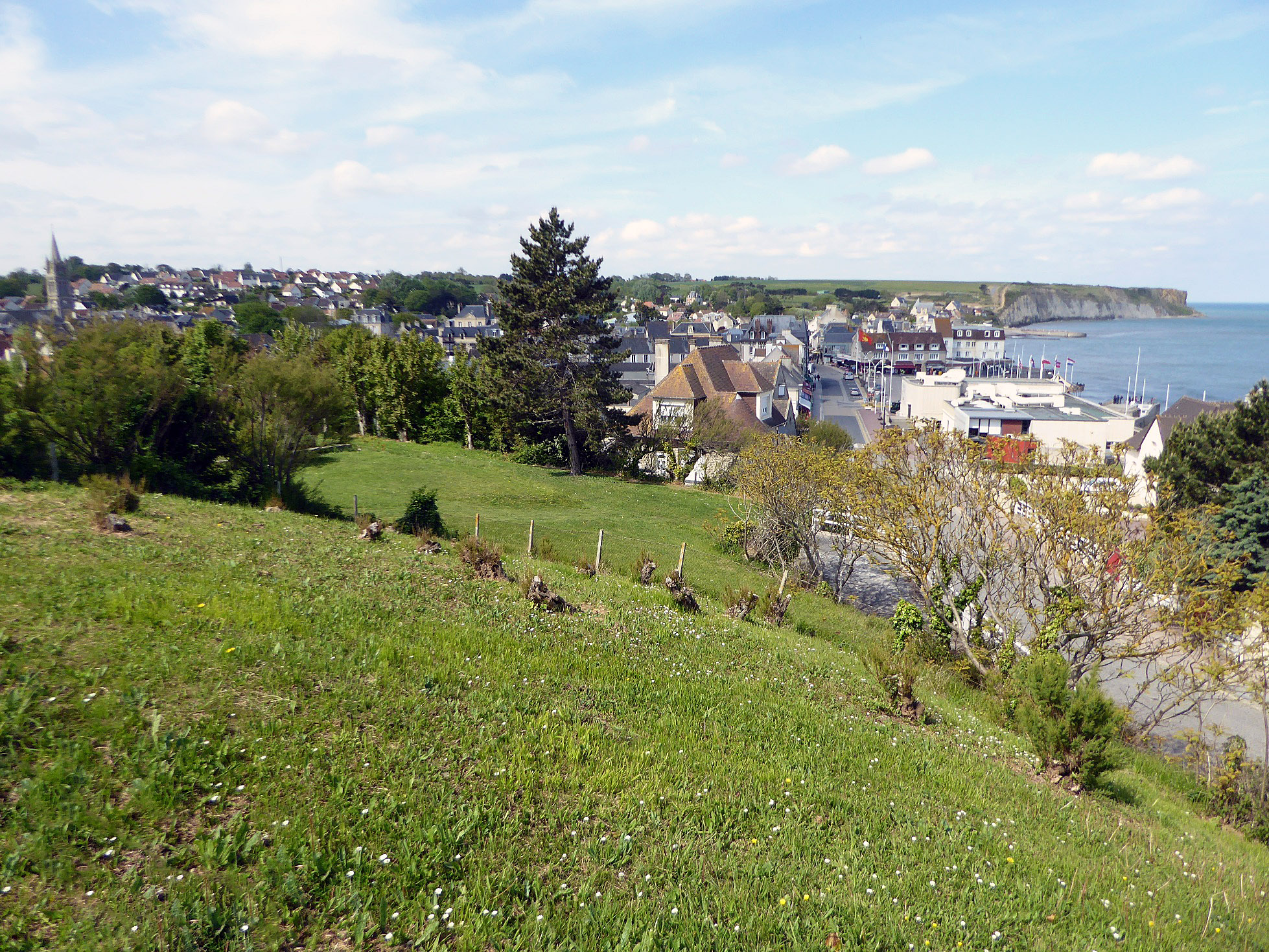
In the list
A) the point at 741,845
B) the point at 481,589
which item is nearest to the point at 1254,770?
the point at 741,845

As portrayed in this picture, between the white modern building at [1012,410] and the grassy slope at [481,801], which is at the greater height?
the grassy slope at [481,801]

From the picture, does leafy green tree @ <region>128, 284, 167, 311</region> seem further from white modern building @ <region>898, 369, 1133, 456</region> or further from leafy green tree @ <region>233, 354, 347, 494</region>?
leafy green tree @ <region>233, 354, 347, 494</region>

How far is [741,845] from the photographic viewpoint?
5734mm

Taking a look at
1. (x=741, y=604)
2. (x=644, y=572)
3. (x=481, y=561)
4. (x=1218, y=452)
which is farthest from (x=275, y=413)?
(x=1218, y=452)

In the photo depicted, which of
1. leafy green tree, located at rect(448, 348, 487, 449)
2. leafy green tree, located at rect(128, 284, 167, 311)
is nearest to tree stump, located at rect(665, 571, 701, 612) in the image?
leafy green tree, located at rect(448, 348, 487, 449)

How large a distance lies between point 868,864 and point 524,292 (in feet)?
130

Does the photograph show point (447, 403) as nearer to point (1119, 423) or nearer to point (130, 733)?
point (130, 733)

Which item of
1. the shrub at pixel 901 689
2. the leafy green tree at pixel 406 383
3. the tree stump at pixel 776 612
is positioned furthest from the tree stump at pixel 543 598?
the leafy green tree at pixel 406 383

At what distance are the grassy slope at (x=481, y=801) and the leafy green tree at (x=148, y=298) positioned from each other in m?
160

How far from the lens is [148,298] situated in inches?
5551

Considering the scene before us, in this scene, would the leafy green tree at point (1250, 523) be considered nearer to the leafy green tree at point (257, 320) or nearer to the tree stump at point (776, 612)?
the tree stump at point (776, 612)

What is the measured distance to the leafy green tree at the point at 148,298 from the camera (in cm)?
13910

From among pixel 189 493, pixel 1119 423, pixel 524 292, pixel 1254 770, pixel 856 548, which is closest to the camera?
pixel 1254 770

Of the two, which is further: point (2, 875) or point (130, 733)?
point (130, 733)
